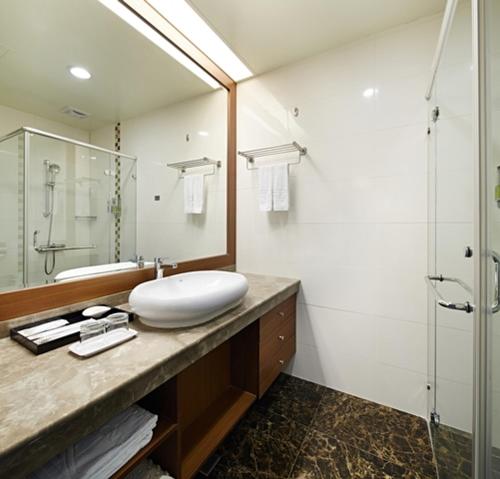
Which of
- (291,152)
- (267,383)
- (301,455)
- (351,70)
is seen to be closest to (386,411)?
(301,455)

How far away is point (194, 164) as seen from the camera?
6.28 ft

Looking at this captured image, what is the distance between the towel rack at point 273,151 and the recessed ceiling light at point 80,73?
1.02 metres

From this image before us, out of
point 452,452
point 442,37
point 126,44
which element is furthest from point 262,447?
point 126,44

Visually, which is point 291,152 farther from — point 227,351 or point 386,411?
point 386,411

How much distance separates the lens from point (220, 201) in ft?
6.83

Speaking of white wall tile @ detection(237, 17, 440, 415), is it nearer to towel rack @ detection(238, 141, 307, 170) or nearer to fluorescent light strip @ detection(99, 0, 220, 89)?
towel rack @ detection(238, 141, 307, 170)

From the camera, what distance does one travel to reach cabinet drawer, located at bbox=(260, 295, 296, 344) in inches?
58.9

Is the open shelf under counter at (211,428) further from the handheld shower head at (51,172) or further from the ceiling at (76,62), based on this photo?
the ceiling at (76,62)

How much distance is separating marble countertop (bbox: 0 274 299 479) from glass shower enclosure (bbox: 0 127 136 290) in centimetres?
32

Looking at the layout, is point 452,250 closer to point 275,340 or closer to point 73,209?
point 275,340

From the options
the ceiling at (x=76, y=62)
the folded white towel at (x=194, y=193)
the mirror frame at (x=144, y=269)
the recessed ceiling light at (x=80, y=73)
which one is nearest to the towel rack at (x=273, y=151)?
the mirror frame at (x=144, y=269)

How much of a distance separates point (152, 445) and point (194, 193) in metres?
1.48

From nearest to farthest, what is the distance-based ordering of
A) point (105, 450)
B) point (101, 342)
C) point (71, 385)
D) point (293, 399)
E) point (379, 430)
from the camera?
point (71, 385)
point (105, 450)
point (101, 342)
point (379, 430)
point (293, 399)

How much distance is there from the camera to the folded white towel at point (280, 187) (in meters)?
1.84
